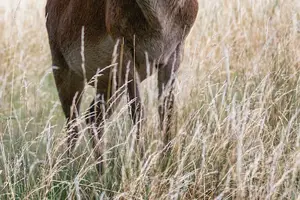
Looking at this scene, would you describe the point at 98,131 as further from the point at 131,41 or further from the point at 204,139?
the point at 204,139

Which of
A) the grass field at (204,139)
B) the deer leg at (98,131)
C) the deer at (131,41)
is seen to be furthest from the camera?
the deer at (131,41)

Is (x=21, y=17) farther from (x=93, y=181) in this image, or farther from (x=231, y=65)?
(x=93, y=181)

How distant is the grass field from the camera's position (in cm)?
297

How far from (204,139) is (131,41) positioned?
41.9 inches

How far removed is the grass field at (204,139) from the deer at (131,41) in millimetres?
104

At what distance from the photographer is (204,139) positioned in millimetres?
3039

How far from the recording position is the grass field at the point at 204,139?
2.97m

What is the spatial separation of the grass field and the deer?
0.10 meters

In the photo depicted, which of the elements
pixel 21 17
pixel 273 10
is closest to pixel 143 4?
pixel 273 10

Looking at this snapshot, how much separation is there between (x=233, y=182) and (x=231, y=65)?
2.67 metres

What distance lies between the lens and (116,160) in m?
3.46

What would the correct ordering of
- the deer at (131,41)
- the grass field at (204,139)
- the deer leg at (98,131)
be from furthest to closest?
the deer at (131,41), the deer leg at (98,131), the grass field at (204,139)

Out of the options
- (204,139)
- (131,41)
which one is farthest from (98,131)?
(204,139)

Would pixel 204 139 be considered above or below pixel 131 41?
below
